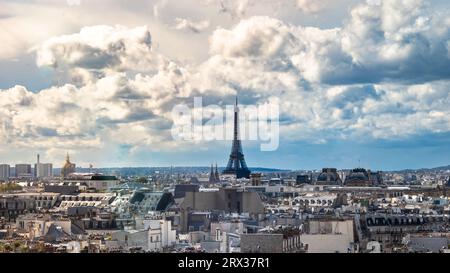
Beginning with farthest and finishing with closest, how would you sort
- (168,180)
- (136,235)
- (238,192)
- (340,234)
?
(238,192), (168,180), (136,235), (340,234)

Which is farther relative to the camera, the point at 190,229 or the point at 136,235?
the point at 190,229

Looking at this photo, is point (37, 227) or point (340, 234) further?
point (37, 227)
